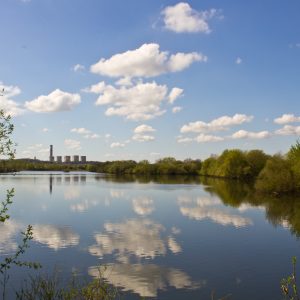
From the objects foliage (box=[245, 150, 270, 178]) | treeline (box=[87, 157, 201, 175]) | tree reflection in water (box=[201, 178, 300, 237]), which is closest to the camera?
tree reflection in water (box=[201, 178, 300, 237])

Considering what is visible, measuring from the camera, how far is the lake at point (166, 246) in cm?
1570

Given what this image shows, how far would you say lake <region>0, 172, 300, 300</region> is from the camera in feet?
51.5

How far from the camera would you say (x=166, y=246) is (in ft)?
72.7

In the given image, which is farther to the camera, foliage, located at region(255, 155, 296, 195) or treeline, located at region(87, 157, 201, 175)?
treeline, located at region(87, 157, 201, 175)

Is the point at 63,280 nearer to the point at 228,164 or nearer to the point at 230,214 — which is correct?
the point at 230,214

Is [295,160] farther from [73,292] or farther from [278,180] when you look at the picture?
[73,292]

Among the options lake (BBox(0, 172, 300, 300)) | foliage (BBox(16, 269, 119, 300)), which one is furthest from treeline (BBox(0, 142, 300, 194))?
lake (BBox(0, 172, 300, 300))

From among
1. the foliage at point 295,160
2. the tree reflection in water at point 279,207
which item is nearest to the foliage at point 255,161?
the foliage at point 295,160

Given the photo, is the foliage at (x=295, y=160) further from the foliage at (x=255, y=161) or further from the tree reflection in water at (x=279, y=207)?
the foliage at (x=255, y=161)

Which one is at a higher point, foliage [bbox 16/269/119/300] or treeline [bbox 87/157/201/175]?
treeline [bbox 87/157/201/175]

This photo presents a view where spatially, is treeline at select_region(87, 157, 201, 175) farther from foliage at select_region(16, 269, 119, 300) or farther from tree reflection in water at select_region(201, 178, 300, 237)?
foliage at select_region(16, 269, 119, 300)

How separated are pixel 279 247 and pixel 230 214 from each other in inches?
532

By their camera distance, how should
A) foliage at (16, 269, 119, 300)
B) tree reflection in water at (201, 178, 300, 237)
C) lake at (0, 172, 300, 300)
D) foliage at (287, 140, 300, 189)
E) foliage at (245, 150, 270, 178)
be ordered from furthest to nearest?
foliage at (245, 150, 270, 178) → foliage at (287, 140, 300, 189) → tree reflection in water at (201, 178, 300, 237) → lake at (0, 172, 300, 300) → foliage at (16, 269, 119, 300)

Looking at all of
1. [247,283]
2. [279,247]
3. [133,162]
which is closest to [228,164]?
[133,162]
